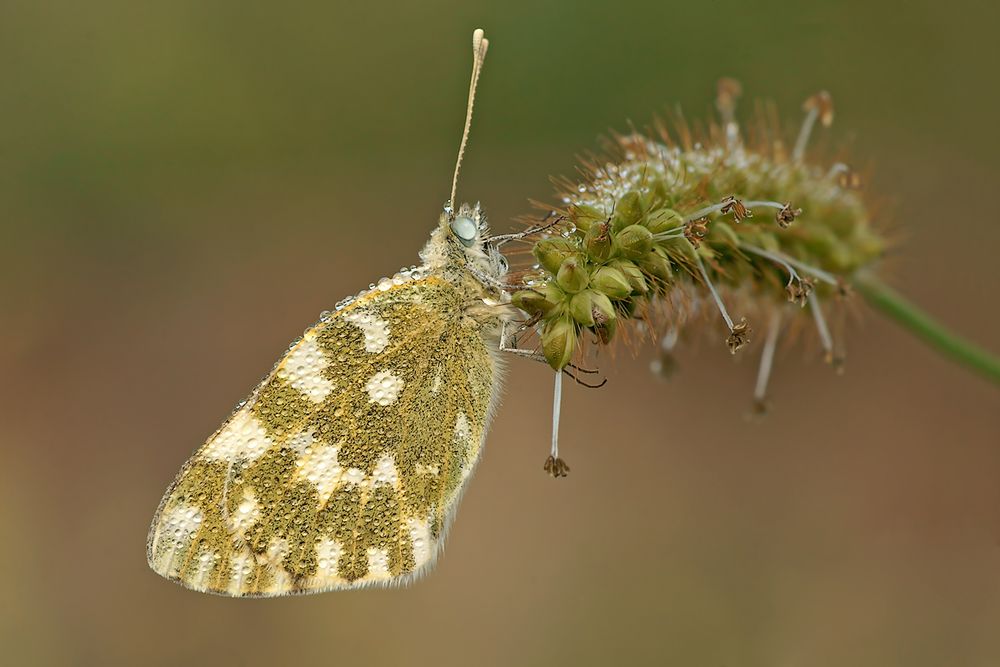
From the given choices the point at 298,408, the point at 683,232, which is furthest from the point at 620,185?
the point at 298,408

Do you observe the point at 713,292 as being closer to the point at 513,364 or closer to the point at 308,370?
the point at 308,370

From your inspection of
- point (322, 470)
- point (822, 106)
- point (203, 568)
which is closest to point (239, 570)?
point (203, 568)

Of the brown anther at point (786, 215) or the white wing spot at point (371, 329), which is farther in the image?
the white wing spot at point (371, 329)

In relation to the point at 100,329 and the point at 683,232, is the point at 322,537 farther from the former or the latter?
the point at 100,329

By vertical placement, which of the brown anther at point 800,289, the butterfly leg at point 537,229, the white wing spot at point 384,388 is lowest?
the white wing spot at point 384,388

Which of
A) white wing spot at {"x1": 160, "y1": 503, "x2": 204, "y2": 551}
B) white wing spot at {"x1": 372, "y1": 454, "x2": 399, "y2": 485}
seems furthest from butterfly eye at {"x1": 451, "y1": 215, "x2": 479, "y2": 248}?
white wing spot at {"x1": 160, "y1": 503, "x2": 204, "y2": 551}

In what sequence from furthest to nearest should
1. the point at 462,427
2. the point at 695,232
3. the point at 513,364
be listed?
1. the point at 513,364
2. the point at 462,427
3. the point at 695,232

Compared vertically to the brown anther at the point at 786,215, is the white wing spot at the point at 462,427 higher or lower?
lower

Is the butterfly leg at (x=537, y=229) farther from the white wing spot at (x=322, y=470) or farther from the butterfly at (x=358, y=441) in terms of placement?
the white wing spot at (x=322, y=470)

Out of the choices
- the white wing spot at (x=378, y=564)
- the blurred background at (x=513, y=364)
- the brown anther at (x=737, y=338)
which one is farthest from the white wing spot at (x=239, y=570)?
the blurred background at (x=513, y=364)
